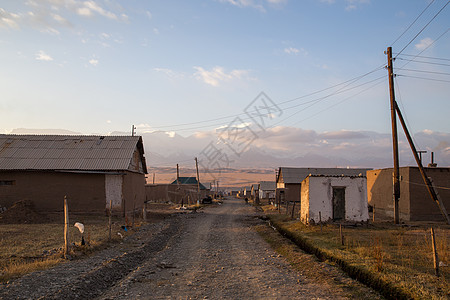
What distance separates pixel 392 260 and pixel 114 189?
65.3ft

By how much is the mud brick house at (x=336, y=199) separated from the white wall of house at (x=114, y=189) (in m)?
13.3

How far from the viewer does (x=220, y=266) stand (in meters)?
10.7

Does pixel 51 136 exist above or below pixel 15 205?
above

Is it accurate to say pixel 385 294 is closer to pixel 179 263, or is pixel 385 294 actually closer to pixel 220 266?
pixel 220 266

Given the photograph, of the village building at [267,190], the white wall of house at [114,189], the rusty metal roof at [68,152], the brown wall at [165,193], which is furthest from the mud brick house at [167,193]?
the white wall of house at [114,189]

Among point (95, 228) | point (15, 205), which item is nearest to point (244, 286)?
point (95, 228)

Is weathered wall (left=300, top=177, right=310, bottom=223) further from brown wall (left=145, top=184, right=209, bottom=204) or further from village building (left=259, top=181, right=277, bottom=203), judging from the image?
village building (left=259, top=181, right=277, bottom=203)

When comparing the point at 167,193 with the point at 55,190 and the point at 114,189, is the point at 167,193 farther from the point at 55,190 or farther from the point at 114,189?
the point at 55,190

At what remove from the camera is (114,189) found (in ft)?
81.9

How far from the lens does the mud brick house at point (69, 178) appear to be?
24.4 meters

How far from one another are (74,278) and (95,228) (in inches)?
415

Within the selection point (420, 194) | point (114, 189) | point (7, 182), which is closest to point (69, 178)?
point (114, 189)

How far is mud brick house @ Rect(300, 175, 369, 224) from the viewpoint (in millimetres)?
19672

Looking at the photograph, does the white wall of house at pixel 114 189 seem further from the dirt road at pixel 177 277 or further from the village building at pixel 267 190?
the village building at pixel 267 190
